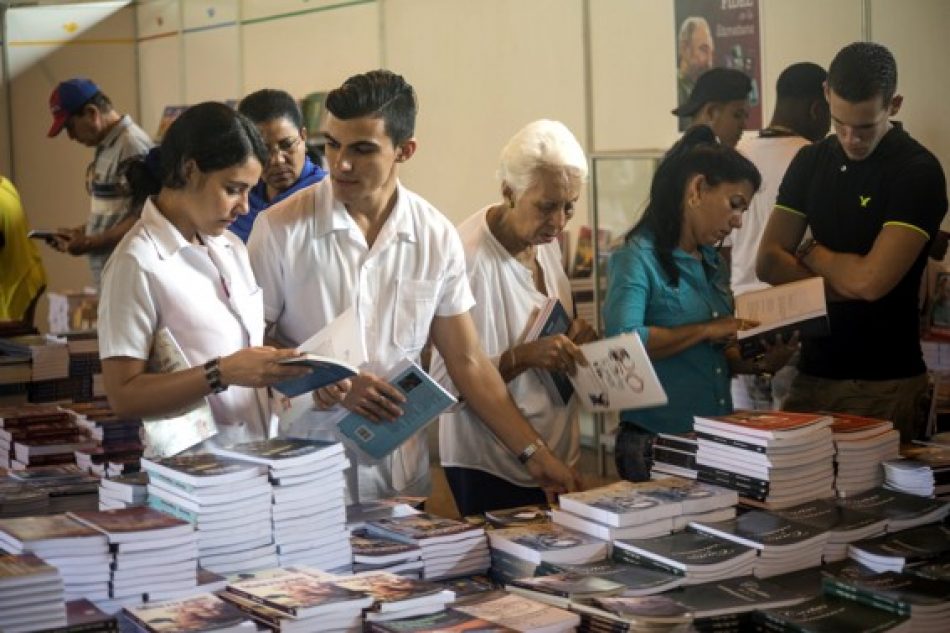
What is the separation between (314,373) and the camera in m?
2.81

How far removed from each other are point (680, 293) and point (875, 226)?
2.02ft

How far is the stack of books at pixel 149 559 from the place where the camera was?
2.34 meters

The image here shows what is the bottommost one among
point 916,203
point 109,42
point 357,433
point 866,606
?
point 866,606

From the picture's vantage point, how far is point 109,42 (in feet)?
40.6

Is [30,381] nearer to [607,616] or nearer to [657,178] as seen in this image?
[657,178]

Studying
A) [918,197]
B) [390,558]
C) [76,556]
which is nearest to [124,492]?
[76,556]

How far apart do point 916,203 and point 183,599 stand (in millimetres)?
2263

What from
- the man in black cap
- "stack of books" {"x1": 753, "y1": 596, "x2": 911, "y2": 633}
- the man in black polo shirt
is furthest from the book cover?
the man in black cap

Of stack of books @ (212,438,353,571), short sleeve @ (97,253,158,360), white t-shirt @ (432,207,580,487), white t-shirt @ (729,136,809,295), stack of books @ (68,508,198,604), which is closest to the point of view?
stack of books @ (68,508,198,604)

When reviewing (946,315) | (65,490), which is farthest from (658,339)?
(946,315)

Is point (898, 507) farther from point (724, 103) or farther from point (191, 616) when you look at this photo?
point (724, 103)

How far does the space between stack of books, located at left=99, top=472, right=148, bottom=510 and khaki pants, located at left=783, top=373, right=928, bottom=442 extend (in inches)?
77.0

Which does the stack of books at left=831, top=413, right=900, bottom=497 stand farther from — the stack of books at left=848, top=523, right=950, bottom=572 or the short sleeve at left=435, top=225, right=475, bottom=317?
the short sleeve at left=435, top=225, right=475, bottom=317

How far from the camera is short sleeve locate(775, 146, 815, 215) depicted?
3.94 meters
